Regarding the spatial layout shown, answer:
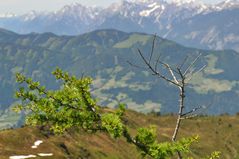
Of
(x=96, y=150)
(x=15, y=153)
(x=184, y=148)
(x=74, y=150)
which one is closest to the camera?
(x=184, y=148)

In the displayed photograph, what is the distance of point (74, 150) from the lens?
15900cm

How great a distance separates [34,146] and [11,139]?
6575 millimetres

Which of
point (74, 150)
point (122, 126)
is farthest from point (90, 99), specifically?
Answer: point (74, 150)

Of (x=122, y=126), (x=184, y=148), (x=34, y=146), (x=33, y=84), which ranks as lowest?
(x=34, y=146)

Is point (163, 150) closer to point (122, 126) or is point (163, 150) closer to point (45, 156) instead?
point (122, 126)

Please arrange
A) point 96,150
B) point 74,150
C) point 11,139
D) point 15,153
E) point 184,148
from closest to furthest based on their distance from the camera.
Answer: point 184,148, point 15,153, point 11,139, point 74,150, point 96,150

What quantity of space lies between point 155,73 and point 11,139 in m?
123

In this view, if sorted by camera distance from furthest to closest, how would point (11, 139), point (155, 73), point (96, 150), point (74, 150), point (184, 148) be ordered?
1. point (96, 150)
2. point (74, 150)
3. point (11, 139)
4. point (184, 148)
5. point (155, 73)

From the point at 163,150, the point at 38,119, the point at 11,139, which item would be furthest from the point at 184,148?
the point at 11,139

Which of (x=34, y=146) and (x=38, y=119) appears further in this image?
(x=34, y=146)

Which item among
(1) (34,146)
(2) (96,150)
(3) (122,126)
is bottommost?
(2) (96,150)

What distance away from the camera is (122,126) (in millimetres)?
21969

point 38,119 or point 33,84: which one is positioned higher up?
point 33,84

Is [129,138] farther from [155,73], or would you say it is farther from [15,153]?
[15,153]
